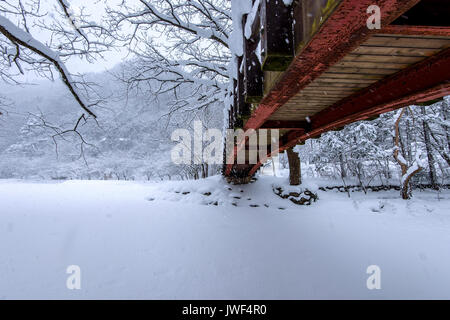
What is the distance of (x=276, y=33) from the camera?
150 centimetres

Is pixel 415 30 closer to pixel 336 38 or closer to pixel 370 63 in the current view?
pixel 336 38

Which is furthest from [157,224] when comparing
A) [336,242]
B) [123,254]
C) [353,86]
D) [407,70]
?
A: [407,70]

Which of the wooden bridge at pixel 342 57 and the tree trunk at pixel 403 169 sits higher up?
the wooden bridge at pixel 342 57

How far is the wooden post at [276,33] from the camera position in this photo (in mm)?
1472

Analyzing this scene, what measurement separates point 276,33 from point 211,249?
5.06 m

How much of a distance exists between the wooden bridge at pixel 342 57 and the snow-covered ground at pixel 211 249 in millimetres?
3319

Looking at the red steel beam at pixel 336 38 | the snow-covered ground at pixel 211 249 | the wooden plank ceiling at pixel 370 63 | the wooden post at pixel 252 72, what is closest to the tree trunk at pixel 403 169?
the snow-covered ground at pixel 211 249

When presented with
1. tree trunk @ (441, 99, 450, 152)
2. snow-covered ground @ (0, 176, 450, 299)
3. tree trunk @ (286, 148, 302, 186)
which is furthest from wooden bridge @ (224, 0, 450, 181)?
tree trunk @ (441, 99, 450, 152)

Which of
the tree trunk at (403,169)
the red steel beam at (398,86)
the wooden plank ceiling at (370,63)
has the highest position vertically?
the wooden plank ceiling at (370,63)

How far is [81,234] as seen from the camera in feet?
17.7

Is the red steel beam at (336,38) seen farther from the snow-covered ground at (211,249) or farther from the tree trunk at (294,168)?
the tree trunk at (294,168)

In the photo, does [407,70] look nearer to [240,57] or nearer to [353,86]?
[353,86]
